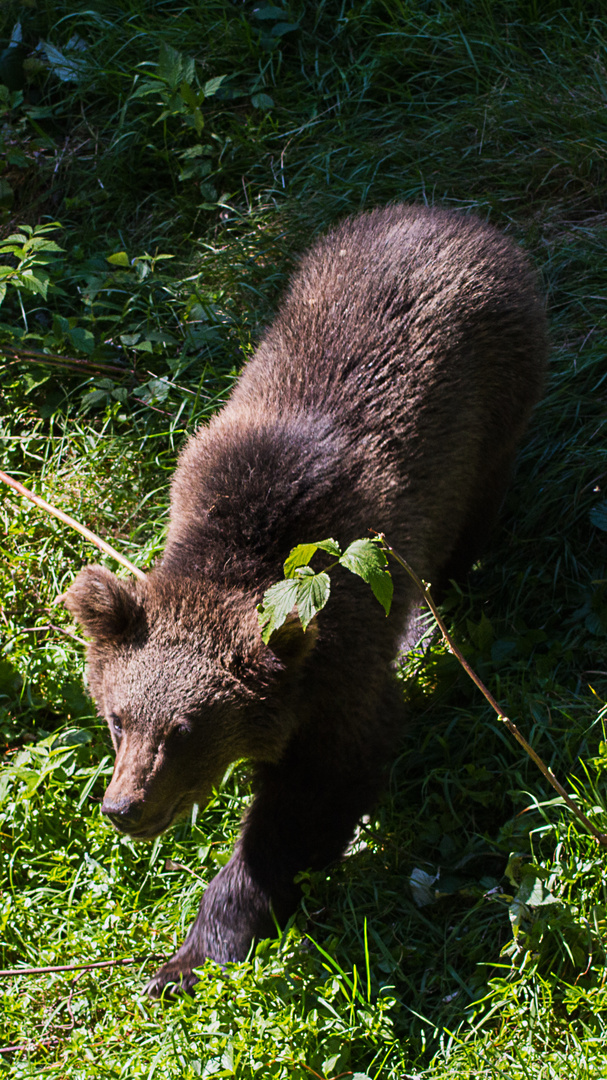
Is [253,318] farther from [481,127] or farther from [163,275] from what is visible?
[481,127]

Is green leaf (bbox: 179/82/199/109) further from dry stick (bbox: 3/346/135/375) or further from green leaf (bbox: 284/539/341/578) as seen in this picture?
green leaf (bbox: 284/539/341/578)

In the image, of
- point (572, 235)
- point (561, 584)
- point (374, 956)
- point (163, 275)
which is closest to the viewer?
point (374, 956)

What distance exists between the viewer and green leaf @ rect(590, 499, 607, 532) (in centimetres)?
436

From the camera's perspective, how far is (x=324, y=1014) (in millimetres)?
3248

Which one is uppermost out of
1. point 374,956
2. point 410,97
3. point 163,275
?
point 410,97

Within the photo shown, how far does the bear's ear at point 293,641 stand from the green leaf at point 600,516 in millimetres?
1652

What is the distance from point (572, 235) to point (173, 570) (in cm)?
319

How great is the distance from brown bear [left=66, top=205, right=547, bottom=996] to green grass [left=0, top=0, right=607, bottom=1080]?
0.32 m

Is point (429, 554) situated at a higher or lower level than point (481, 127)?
lower

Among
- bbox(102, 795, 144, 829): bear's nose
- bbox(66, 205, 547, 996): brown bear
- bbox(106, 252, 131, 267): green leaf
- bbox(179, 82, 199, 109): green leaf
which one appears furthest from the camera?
bbox(179, 82, 199, 109): green leaf

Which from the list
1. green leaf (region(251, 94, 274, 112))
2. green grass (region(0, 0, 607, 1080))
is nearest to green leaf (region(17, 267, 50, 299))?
green grass (region(0, 0, 607, 1080))

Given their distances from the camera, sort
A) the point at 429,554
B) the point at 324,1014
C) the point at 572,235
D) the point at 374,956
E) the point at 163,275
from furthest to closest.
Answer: the point at 163,275 → the point at 572,235 → the point at 429,554 → the point at 374,956 → the point at 324,1014

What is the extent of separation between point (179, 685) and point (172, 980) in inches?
44.2

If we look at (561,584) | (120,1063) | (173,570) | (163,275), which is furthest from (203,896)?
(163,275)
